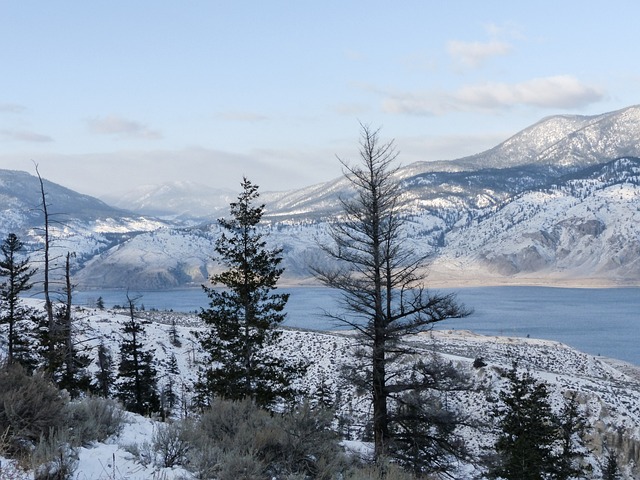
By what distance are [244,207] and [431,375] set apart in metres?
10.7

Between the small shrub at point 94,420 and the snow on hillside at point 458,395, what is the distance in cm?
15

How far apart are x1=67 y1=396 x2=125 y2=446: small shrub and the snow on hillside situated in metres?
0.15

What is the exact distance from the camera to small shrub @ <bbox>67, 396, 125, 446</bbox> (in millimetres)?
6883

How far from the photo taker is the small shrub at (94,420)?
271 inches

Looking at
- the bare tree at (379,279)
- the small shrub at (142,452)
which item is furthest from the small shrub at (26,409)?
the bare tree at (379,279)

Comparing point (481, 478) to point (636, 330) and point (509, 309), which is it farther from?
point (509, 309)

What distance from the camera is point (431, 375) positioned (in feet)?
48.4

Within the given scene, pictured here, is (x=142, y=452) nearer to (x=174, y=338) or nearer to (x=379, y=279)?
(x=379, y=279)

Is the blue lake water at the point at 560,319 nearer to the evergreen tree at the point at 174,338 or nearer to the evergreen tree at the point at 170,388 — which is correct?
the evergreen tree at the point at 174,338

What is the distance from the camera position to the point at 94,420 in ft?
23.8

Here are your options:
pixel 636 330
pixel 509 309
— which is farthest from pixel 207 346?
pixel 509 309

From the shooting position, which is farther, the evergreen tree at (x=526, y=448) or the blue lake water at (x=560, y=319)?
the blue lake water at (x=560, y=319)

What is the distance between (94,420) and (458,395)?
42061 mm

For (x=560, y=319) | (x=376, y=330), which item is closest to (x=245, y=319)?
(x=376, y=330)
